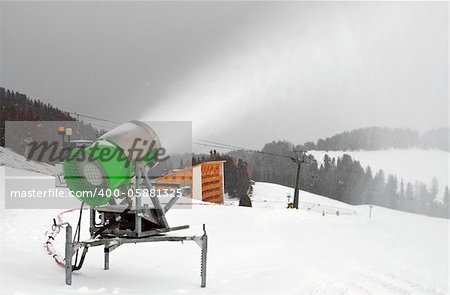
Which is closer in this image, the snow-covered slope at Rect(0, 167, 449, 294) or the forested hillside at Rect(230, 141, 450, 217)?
the snow-covered slope at Rect(0, 167, 449, 294)

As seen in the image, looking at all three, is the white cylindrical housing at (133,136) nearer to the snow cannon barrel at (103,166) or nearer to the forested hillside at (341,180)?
the snow cannon barrel at (103,166)

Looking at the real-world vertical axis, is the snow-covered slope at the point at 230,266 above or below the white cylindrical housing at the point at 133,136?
below

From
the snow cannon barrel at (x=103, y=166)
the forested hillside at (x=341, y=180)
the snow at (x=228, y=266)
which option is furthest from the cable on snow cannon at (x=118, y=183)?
the forested hillside at (x=341, y=180)

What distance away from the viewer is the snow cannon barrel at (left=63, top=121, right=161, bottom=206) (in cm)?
678

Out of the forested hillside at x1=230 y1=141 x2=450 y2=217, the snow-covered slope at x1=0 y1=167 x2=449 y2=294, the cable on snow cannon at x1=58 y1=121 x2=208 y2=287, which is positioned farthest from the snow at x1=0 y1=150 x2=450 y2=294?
the forested hillside at x1=230 y1=141 x2=450 y2=217

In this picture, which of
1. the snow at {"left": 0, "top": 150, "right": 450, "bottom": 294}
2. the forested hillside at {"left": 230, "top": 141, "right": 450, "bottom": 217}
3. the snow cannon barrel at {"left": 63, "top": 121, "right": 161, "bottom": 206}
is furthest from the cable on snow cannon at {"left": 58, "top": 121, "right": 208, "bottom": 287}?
the forested hillside at {"left": 230, "top": 141, "right": 450, "bottom": 217}

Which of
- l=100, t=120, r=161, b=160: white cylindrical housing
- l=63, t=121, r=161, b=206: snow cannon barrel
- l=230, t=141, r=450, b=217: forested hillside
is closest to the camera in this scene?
l=63, t=121, r=161, b=206: snow cannon barrel

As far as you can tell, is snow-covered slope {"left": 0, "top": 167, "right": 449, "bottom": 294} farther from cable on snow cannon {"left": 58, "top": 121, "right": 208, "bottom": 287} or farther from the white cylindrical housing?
the white cylindrical housing

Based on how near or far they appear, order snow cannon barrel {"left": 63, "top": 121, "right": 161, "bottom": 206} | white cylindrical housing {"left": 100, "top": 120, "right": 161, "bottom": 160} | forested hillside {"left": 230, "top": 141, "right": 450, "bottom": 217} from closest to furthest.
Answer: snow cannon barrel {"left": 63, "top": 121, "right": 161, "bottom": 206} → white cylindrical housing {"left": 100, "top": 120, "right": 161, "bottom": 160} → forested hillside {"left": 230, "top": 141, "right": 450, "bottom": 217}

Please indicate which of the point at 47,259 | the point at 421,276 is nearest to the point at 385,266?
the point at 421,276

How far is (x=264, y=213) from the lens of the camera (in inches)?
966

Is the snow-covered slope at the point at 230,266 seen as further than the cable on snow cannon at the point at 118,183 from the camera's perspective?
Yes

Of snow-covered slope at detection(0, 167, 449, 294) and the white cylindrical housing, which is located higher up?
the white cylindrical housing

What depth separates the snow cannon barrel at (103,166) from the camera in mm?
6781
